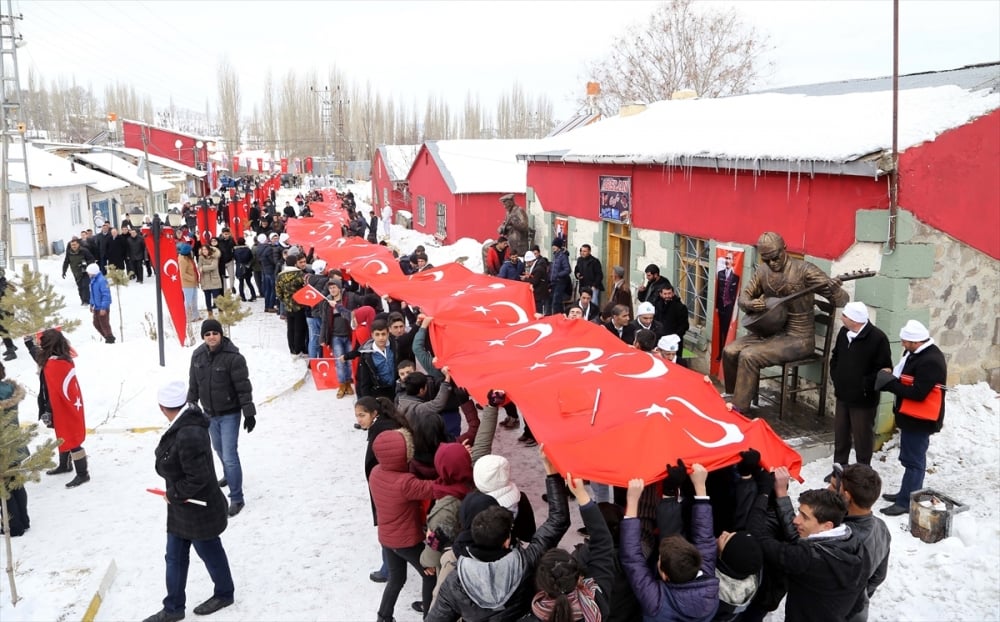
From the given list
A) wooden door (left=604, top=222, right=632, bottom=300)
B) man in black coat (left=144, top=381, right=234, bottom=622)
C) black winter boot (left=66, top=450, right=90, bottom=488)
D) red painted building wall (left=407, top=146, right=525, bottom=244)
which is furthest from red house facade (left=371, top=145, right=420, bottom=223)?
man in black coat (left=144, top=381, right=234, bottom=622)

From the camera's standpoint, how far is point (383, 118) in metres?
77.6

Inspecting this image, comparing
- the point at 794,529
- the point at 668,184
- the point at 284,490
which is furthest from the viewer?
the point at 668,184

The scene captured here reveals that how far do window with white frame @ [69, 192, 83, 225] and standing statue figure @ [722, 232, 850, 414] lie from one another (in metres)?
24.9

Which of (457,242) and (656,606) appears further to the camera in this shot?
(457,242)

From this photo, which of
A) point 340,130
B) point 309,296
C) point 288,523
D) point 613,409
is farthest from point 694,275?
point 340,130

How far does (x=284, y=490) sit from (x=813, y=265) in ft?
18.7

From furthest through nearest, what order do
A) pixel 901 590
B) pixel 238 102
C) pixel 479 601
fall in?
pixel 238 102
pixel 901 590
pixel 479 601

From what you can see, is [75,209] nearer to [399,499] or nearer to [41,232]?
[41,232]

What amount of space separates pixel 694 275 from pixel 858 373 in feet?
14.9

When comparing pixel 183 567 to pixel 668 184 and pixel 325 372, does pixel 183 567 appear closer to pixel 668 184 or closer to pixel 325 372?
pixel 325 372

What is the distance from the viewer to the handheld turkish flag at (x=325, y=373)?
962 centimetres

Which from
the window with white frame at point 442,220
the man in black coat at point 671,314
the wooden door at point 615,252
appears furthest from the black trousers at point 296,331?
the window with white frame at point 442,220

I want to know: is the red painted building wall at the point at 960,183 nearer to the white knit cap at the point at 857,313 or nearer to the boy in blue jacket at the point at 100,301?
the white knit cap at the point at 857,313

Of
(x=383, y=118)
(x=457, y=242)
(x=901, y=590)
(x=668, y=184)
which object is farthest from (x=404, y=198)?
(x=383, y=118)
